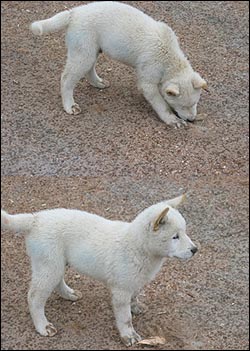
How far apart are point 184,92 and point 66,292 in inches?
97.0

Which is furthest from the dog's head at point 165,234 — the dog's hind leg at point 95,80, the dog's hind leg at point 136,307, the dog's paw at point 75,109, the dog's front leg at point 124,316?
the dog's hind leg at point 95,80

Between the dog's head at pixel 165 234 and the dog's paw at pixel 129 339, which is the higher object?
the dog's head at pixel 165 234

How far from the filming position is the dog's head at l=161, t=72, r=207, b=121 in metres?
6.88

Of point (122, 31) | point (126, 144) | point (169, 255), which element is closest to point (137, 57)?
point (122, 31)

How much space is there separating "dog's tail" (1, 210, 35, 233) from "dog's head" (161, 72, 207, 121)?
242 cm

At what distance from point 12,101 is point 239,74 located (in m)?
2.48

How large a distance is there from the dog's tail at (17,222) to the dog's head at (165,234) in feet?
2.36

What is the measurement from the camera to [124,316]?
16.3 feet

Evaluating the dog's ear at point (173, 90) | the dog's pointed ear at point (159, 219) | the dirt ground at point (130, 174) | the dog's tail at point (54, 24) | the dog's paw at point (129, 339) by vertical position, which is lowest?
the dirt ground at point (130, 174)

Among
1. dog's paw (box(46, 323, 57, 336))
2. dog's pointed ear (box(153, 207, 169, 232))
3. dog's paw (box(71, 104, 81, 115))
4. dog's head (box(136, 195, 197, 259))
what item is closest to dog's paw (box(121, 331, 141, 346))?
dog's paw (box(46, 323, 57, 336))

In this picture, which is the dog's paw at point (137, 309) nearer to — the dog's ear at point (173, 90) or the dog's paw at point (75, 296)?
the dog's paw at point (75, 296)

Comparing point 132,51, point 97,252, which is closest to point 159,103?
point 132,51

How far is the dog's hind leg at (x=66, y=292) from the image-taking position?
5.29m

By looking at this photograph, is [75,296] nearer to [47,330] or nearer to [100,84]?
[47,330]
